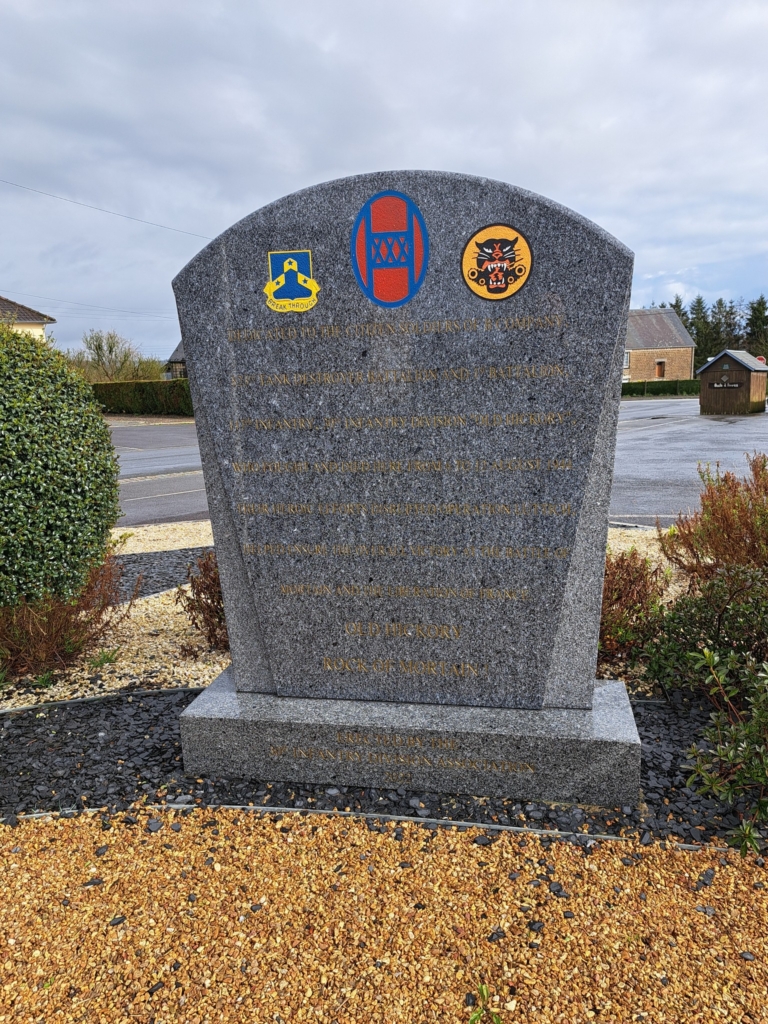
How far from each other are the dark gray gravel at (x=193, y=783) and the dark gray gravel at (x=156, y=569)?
267 centimetres

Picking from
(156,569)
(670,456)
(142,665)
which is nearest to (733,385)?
(670,456)

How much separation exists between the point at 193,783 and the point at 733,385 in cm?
3565

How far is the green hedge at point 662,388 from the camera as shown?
187ft

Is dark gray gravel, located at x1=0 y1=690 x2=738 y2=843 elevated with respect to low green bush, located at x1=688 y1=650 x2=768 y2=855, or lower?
lower

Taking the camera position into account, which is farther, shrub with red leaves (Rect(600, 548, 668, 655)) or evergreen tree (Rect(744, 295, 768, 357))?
evergreen tree (Rect(744, 295, 768, 357))

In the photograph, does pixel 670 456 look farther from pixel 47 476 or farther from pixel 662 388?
pixel 662 388

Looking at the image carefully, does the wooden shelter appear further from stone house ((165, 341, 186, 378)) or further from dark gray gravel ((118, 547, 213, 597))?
stone house ((165, 341, 186, 378))

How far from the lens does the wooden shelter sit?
3331 cm

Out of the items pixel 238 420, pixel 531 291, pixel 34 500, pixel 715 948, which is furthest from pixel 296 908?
pixel 34 500

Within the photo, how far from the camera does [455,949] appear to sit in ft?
7.87

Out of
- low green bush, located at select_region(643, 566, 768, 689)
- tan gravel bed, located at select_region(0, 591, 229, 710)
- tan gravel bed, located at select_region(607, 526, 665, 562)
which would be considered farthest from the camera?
tan gravel bed, located at select_region(607, 526, 665, 562)

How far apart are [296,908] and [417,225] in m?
2.76

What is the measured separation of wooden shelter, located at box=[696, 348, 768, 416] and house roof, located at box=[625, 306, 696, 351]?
33274 mm

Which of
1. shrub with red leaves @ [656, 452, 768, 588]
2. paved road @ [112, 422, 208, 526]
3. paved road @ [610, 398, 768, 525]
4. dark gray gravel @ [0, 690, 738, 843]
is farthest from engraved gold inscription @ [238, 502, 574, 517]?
paved road @ [112, 422, 208, 526]
